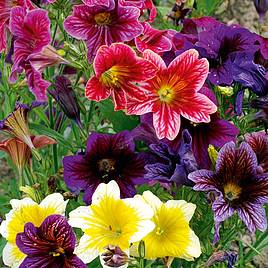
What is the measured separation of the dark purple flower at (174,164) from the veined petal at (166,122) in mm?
24

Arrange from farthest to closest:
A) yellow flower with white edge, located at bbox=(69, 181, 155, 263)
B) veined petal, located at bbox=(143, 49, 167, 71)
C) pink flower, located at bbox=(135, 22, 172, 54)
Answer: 1. pink flower, located at bbox=(135, 22, 172, 54)
2. veined petal, located at bbox=(143, 49, 167, 71)
3. yellow flower with white edge, located at bbox=(69, 181, 155, 263)

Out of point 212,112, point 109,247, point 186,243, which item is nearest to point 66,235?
point 109,247

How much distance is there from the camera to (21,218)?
4.58 feet

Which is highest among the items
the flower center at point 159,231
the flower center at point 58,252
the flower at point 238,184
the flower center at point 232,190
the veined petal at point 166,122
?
the veined petal at point 166,122

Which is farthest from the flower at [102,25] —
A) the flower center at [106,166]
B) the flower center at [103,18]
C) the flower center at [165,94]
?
the flower center at [106,166]

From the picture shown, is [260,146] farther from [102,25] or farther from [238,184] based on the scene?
[102,25]

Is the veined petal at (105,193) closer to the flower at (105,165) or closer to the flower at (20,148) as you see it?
the flower at (105,165)

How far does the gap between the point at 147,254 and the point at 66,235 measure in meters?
0.16

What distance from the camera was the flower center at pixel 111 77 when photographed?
1.38m

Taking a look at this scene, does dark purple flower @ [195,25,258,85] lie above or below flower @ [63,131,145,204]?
above

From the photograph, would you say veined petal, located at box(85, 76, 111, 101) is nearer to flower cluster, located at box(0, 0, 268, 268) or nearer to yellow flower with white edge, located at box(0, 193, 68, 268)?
flower cluster, located at box(0, 0, 268, 268)

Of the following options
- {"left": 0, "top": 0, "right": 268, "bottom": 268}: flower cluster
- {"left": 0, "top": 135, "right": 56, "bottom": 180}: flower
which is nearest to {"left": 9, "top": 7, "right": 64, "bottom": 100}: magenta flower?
{"left": 0, "top": 0, "right": 268, "bottom": 268}: flower cluster

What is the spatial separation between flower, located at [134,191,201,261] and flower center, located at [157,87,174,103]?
0.20 metres

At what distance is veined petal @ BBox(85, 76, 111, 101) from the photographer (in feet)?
4.39
